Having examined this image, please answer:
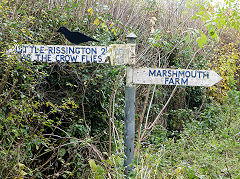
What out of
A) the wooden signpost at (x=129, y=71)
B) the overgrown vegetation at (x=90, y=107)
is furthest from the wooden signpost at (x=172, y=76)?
the overgrown vegetation at (x=90, y=107)

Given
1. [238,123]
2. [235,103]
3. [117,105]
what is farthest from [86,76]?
[235,103]

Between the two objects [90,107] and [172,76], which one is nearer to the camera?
[172,76]

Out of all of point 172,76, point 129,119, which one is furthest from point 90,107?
point 172,76

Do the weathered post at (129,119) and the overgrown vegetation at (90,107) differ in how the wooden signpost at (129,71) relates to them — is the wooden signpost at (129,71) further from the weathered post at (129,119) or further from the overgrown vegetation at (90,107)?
the overgrown vegetation at (90,107)

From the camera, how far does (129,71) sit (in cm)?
343

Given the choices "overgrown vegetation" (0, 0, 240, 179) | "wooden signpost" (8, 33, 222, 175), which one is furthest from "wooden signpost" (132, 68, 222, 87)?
"overgrown vegetation" (0, 0, 240, 179)

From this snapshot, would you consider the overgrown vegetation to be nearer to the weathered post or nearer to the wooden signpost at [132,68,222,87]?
the weathered post

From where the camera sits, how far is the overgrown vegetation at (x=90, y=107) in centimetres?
318

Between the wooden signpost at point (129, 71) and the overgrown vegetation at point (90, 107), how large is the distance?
15 cm

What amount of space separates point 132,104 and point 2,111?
4.44ft

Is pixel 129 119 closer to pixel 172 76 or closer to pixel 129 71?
pixel 129 71

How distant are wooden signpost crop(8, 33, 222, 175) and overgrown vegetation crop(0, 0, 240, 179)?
152 mm

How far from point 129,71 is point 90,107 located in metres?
1.21

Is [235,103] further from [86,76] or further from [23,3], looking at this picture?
[23,3]
